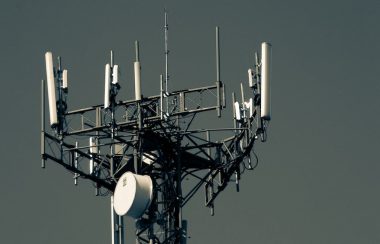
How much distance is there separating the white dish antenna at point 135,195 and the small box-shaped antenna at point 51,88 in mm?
→ 3339

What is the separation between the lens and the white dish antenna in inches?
1861

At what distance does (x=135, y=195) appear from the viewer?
4716 centimetres

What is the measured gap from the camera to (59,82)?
49.9 meters

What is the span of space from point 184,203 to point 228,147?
2656 millimetres

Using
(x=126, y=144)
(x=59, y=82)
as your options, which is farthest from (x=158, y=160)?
(x=59, y=82)

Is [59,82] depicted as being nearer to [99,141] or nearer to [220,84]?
[99,141]

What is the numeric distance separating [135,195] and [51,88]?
211 inches

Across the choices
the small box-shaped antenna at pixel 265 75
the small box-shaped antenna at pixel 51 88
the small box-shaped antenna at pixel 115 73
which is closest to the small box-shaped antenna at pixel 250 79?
the small box-shaped antenna at pixel 265 75

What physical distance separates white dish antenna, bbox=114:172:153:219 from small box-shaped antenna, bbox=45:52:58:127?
3.34 metres

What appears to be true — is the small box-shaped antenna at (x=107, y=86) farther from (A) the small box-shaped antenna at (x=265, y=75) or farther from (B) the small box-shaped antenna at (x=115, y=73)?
(A) the small box-shaped antenna at (x=265, y=75)

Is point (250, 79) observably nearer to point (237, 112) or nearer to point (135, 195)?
point (237, 112)

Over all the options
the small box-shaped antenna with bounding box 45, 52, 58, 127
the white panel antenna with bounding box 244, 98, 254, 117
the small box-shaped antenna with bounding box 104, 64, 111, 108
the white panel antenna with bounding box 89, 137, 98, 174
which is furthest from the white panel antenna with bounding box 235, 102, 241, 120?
the small box-shaped antenna with bounding box 45, 52, 58, 127

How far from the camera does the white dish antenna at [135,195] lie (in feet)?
155

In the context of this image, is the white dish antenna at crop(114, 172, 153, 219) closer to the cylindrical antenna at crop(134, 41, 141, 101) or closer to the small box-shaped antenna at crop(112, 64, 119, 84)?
the cylindrical antenna at crop(134, 41, 141, 101)
